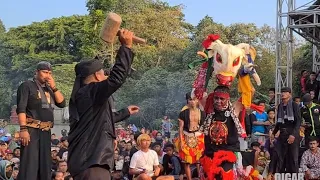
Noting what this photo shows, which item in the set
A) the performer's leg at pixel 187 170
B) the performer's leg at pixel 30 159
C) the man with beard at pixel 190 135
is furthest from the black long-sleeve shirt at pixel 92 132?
the performer's leg at pixel 187 170

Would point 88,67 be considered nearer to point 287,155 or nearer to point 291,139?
point 291,139

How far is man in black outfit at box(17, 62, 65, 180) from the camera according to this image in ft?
23.6

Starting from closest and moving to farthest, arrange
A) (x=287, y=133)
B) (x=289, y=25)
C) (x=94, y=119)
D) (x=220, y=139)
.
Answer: (x=94, y=119)
(x=220, y=139)
(x=287, y=133)
(x=289, y=25)

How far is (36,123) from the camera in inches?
287

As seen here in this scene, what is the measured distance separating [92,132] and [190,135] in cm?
672

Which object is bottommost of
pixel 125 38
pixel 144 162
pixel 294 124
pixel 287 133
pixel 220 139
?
pixel 144 162

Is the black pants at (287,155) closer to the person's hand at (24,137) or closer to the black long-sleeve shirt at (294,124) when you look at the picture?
the black long-sleeve shirt at (294,124)

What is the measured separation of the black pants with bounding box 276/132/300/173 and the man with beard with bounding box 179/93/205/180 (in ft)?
5.11

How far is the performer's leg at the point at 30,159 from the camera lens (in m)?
7.20

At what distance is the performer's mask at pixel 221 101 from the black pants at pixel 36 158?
2.44 metres

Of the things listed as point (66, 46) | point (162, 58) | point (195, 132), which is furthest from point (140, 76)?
A: point (195, 132)

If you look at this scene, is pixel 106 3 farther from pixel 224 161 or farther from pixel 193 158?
pixel 224 161

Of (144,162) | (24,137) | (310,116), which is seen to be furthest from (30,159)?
(310,116)

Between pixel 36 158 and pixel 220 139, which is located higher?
pixel 220 139
